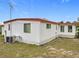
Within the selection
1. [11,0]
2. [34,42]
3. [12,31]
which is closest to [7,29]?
[12,31]

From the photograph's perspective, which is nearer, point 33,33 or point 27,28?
point 33,33

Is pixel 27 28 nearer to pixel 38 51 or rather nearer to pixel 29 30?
pixel 29 30

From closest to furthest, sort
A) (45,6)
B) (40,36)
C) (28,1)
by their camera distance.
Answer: (40,36) < (28,1) < (45,6)

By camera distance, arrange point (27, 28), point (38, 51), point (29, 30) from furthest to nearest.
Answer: point (27, 28)
point (29, 30)
point (38, 51)

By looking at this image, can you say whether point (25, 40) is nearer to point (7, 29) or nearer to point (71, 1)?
point (7, 29)

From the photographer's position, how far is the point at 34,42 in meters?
16.8

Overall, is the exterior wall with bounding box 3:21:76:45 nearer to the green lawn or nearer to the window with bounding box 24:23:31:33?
the window with bounding box 24:23:31:33

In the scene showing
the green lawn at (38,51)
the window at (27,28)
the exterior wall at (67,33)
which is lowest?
the green lawn at (38,51)

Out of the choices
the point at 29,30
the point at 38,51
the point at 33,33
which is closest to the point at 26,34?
the point at 29,30

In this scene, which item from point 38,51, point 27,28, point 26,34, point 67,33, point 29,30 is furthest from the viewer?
point 67,33

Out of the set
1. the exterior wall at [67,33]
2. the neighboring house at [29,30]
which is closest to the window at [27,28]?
the neighboring house at [29,30]

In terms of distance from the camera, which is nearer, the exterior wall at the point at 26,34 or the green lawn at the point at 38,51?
the green lawn at the point at 38,51

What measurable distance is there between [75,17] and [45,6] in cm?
1115

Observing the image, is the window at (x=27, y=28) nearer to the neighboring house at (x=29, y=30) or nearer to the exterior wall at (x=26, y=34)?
the neighboring house at (x=29, y=30)
